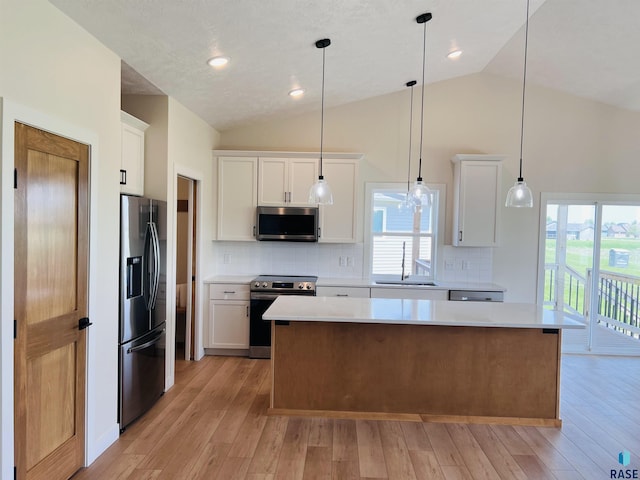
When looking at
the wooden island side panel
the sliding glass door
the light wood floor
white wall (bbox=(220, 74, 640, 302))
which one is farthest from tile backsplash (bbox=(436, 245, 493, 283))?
the wooden island side panel

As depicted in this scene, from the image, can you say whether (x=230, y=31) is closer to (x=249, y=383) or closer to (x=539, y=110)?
(x=249, y=383)

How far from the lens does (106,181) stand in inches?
99.7

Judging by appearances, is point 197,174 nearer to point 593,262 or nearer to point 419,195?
point 419,195

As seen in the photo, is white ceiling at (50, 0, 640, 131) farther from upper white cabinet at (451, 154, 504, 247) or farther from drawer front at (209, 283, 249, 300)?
drawer front at (209, 283, 249, 300)

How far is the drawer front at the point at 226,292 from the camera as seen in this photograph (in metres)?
4.38

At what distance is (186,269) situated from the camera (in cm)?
464

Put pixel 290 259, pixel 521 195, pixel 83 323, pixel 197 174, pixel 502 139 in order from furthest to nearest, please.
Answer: pixel 290 259
pixel 502 139
pixel 197 174
pixel 521 195
pixel 83 323

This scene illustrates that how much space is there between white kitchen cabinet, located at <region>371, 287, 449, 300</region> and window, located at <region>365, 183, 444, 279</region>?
0.55 meters

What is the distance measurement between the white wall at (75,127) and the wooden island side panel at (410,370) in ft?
4.09

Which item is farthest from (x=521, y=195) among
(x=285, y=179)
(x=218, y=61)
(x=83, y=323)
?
(x=83, y=323)

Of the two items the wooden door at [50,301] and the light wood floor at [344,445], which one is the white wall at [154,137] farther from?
the light wood floor at [344,445]

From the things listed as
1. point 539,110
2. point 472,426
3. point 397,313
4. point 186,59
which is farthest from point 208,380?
point 539,110

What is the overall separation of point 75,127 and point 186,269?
266 centimetres

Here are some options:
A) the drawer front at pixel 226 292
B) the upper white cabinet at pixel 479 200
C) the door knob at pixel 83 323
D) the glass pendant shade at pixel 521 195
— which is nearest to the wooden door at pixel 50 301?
the door knob at pixel 83 323
